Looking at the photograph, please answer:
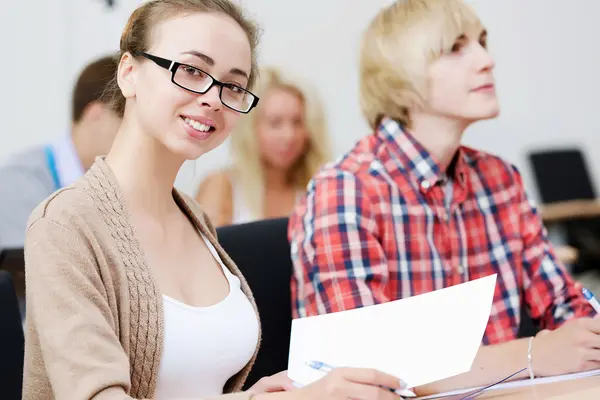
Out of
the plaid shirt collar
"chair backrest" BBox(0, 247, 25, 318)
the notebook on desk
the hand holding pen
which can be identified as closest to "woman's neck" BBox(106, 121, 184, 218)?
the hand holding pen

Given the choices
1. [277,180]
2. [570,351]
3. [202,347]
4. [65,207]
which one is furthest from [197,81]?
[277,180]

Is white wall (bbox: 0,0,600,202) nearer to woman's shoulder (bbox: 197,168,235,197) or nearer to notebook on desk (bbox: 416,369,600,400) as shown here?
woman's shoulder (bbox: 197,168,235,197)

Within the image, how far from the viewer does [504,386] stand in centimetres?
120

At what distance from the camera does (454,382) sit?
122 cm

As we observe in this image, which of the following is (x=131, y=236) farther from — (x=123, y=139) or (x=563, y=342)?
Result: (x=563, y=342)

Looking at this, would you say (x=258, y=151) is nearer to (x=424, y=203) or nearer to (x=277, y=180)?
(x=277, y=180)

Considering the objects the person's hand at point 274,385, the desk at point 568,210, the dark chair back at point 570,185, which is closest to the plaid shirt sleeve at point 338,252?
the person's hand at point 274,385

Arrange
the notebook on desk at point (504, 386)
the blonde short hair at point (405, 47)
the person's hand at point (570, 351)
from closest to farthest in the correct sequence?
the notebook on desk at point (504, 386) < the person's hand at point (570, 351) < the blonde short hair at point (405, 47)

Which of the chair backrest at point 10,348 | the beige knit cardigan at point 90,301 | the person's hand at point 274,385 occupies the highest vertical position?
the beige knit cardigan at point 90,301

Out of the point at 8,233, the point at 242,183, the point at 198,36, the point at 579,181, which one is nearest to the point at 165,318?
the point at 198,36

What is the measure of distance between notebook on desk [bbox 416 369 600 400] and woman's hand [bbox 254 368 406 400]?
209mm

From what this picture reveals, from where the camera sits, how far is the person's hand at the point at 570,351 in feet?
4.17

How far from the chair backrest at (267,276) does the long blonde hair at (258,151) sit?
1.70m

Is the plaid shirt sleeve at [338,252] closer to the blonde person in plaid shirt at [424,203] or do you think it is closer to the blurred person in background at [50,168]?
the blonde person in plaid shirt at [424,203]
